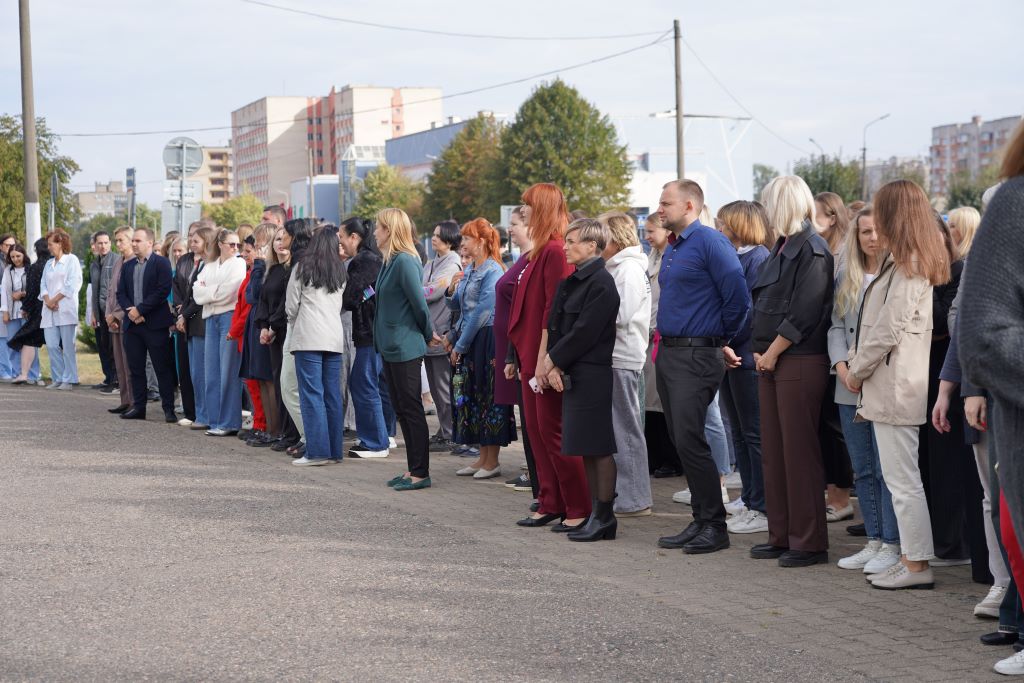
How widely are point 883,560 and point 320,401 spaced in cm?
577

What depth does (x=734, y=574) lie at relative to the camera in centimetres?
696

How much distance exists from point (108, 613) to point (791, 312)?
12.7 ft

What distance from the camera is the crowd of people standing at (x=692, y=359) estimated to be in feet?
20.8

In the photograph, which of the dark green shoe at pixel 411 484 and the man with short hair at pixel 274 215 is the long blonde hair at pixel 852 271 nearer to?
the dark green shoe at pixel 411 484

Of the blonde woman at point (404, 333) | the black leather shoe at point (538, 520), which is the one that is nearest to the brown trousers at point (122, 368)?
the blonde woman at point (404, 333)

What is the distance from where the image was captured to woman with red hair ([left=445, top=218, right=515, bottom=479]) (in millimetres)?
10618

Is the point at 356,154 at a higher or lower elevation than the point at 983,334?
higher

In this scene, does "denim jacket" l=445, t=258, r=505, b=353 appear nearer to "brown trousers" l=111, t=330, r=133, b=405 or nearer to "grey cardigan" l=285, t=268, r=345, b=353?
"grey cardigan" l=285, t=268, r=345, b=353

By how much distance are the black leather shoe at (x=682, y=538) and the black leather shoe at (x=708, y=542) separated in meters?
0.03

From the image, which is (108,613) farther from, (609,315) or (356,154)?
(356,154)

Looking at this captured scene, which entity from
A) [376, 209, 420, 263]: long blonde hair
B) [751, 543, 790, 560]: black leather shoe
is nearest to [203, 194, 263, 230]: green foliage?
[376, 209, 420, 263]: long blonde hair

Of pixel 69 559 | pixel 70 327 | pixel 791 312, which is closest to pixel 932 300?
pixel 791 312

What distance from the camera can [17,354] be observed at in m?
20.8

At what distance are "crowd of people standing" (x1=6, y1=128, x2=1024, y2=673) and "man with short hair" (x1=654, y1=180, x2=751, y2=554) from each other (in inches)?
0.5
